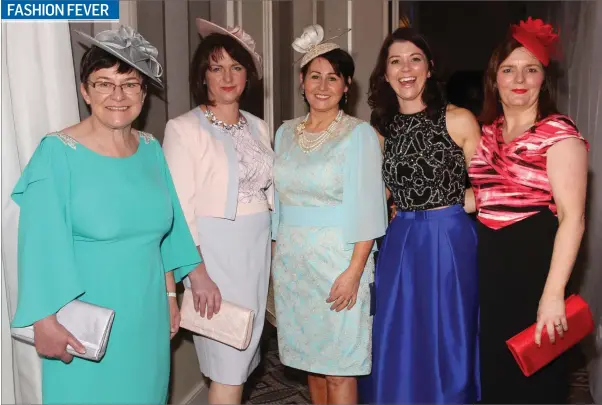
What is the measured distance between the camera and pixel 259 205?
2529 mm

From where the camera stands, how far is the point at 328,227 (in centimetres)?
248

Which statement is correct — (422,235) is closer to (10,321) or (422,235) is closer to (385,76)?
(385,76)

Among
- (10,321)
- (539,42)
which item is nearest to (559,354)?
(539,42)

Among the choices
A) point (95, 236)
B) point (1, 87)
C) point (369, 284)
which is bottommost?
point (369, 284)

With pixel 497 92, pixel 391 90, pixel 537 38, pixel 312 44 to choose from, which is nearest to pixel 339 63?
pixel 312 44

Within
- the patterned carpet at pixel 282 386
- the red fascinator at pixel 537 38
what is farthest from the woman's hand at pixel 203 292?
the red fascinator at pixel 537 38

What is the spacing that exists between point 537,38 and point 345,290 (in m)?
1.12

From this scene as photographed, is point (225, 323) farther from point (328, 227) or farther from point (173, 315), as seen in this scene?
point (328, 227)

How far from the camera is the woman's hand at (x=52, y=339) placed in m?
1.83

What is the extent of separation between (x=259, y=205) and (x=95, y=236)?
2.51ft

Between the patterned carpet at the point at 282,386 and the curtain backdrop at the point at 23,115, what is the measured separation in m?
1.60

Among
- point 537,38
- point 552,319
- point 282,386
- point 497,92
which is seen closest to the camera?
point 552,319

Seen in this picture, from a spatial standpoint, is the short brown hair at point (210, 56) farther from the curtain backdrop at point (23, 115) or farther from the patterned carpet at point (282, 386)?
the patterned carpet at point (282, 386)

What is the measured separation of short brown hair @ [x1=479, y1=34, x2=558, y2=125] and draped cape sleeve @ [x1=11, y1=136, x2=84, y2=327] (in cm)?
151
